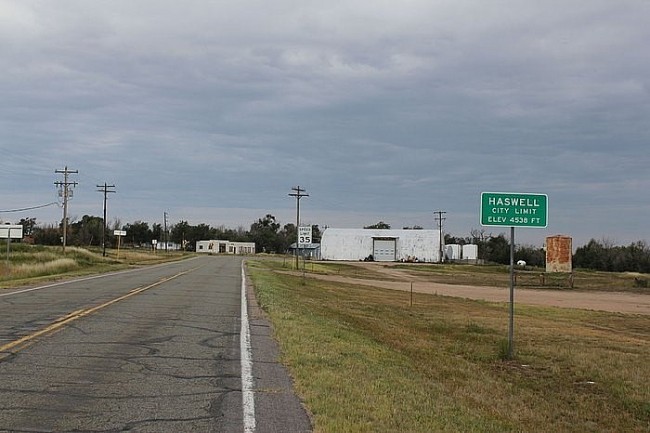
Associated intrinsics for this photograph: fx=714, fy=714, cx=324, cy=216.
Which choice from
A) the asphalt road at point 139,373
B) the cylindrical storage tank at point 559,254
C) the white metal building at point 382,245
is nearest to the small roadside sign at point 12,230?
the asphalt road at point 139,373

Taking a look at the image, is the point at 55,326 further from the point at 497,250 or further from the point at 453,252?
the point at 497,250

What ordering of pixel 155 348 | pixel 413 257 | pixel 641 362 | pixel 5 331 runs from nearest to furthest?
pixel 155 348
pixel 5 331
pixel 641 362
pixel 413 257

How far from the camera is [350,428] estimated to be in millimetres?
7098

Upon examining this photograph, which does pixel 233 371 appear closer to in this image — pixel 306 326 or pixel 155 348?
pixel 155 348

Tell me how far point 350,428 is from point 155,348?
6.42 metres

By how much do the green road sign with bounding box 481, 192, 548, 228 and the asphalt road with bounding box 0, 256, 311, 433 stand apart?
5.29 meters

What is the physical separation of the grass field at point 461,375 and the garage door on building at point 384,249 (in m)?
109

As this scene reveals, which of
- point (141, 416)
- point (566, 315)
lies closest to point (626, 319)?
point (566, 315)

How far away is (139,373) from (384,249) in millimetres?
124289

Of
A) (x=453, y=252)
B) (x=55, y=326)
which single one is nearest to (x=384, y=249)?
(x=453, y=252)

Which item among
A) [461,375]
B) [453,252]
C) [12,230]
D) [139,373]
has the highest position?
[12,230]

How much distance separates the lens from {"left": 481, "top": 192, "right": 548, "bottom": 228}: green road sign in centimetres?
1491

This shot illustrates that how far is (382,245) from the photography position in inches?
5271

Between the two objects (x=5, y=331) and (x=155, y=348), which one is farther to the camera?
(x=5, y=331)
